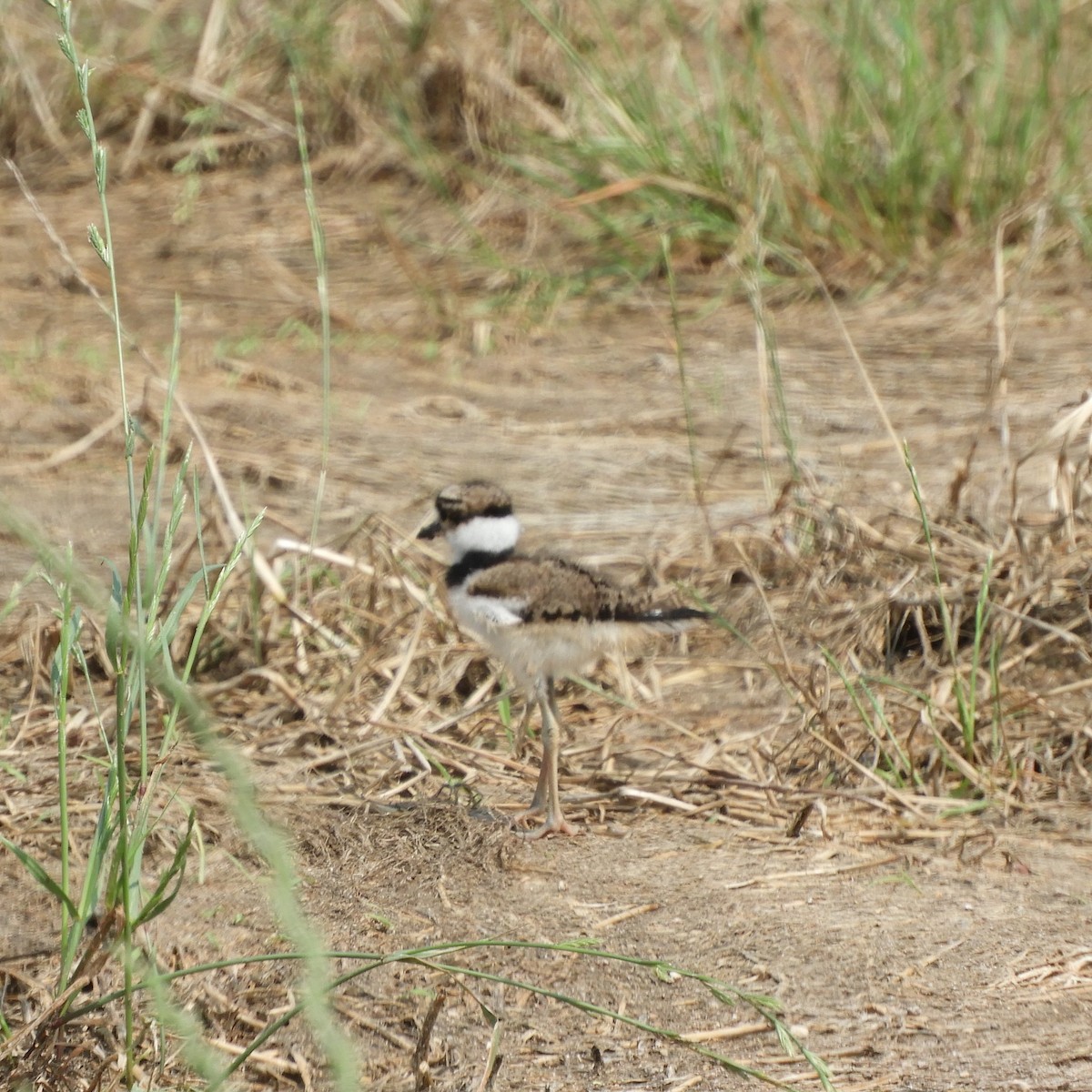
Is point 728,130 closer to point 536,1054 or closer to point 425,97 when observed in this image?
point 425,97

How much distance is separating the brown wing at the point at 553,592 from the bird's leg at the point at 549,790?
0.22 meters

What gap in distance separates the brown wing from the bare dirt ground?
379 mm

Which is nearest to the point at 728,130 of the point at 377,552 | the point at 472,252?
the point at 472,252

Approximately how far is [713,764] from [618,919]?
3.04 ft

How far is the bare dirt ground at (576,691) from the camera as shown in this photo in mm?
3066

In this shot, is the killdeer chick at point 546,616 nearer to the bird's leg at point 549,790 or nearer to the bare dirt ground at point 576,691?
the bird's leg at point 549,790

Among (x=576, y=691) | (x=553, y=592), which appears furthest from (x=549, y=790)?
(x=576, y=691)

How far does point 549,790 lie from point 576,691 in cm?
104

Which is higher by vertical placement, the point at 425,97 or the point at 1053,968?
the point at 425,97

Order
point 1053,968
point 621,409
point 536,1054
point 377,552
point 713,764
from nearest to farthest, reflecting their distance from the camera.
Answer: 1. point 536,1054
2. point 1053,968
3. point 713,764
4. point 377,552
5. point 621,409

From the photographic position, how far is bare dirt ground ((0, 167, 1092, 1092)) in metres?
3.07

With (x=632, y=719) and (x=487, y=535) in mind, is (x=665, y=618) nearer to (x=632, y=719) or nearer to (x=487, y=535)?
(x=487, y=535)

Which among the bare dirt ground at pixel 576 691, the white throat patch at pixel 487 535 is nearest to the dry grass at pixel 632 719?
the bare dirt ground at pixel 576 691

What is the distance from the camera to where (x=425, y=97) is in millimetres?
9289
